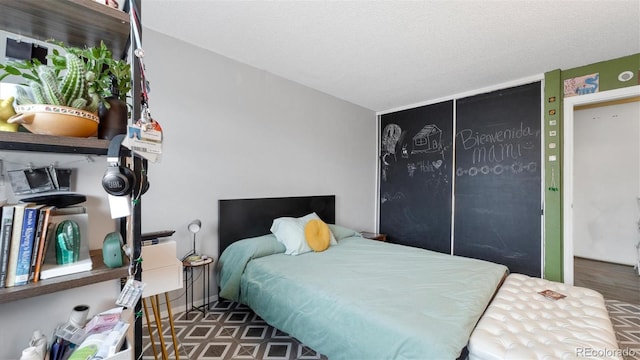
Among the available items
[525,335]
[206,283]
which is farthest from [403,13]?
[206,283]

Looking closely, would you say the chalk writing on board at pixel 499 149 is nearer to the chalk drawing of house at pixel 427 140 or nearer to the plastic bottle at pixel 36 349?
the chalk drawing of house at pixel 427 140

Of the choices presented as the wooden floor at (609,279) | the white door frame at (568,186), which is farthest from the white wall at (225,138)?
the wooden floor at (609,279)

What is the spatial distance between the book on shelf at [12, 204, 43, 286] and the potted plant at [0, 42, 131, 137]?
0.21 m

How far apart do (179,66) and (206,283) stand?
2006mm

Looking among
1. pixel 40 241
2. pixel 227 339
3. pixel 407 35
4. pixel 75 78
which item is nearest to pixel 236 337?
pixel 227 339

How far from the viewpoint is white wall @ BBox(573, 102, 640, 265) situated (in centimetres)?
405

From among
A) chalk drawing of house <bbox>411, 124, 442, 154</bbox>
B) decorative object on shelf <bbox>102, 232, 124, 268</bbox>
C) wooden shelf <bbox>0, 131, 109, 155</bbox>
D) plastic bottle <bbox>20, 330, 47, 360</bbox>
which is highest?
chalk drawing of house <bbox>411, 124, 442, 154</bbox>

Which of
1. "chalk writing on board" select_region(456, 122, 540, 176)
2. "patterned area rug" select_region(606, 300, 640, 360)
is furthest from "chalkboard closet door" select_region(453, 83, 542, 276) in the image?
"patterned area rug" select_region(606, 300, 640, 360)

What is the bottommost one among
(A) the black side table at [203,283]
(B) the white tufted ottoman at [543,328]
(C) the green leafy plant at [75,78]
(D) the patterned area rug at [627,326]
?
(D) the patterned area rug at [627,326]

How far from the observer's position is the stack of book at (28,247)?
2.24 feet

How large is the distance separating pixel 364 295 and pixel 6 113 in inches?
68.7

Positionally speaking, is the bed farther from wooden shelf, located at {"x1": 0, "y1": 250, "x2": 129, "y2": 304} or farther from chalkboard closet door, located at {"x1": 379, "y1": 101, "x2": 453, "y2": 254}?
chalkboard closet door, located at {"x1": 379, "y1": 101, "x2": 453, "y2": 254}

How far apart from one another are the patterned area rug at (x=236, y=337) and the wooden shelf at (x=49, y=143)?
1705mm

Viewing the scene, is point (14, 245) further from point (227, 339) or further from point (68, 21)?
point (227, 339)
